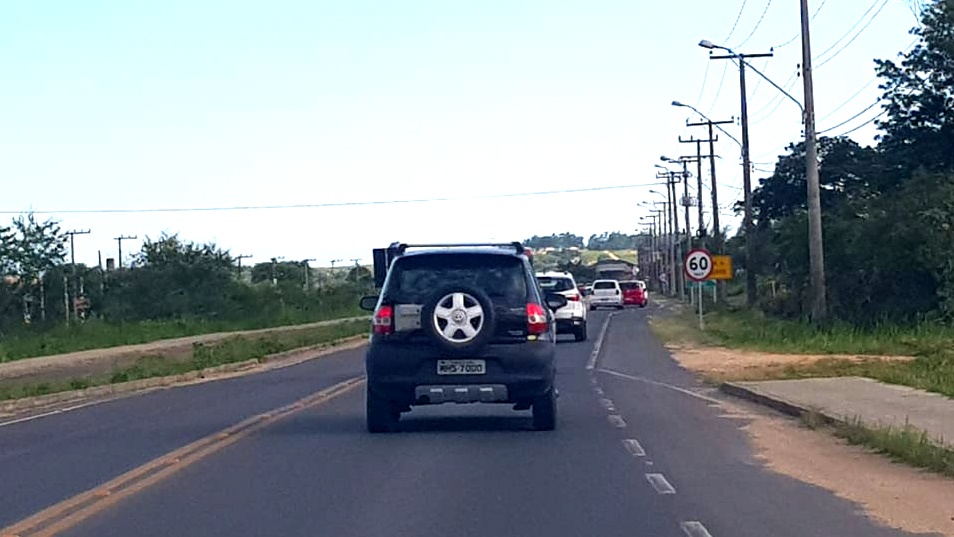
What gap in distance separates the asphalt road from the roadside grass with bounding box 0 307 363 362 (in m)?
23.5

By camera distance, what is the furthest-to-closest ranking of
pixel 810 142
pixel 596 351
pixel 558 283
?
pixel 558 283
pixel 596 351
pixel 810 142

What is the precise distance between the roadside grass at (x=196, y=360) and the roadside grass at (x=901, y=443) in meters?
15.7

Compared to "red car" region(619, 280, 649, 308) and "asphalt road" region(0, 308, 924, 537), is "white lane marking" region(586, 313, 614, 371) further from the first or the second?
"red car" region(619, 280, 649, 308)

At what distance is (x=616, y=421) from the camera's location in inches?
752

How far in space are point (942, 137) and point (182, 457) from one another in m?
40.8

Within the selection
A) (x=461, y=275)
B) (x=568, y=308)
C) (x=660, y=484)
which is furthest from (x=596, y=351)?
(x=660, y=484)

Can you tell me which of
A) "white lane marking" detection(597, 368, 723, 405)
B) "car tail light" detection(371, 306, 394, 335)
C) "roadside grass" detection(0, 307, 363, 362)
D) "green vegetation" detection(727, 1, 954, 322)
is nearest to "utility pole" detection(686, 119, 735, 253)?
"green vegetation" detection(727, 1, 954, 322)

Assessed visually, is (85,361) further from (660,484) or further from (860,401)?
(660,484)

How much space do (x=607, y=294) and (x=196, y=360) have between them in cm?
4854

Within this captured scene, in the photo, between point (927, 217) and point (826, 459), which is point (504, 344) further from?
point (927, 217)

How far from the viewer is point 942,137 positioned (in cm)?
5172

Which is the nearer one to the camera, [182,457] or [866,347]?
[182,457]

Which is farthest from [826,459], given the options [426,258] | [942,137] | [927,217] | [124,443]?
[942,137]

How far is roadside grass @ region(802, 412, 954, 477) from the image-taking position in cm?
1376
